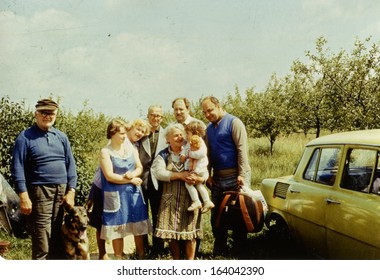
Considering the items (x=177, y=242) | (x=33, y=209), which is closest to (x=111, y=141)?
(x=33, y=209)

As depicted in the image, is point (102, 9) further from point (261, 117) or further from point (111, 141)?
point (261, 117)

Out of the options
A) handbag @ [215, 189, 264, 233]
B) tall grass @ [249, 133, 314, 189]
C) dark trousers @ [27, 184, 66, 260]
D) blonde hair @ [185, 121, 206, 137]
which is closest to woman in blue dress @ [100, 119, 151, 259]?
dark trousers @ [27, 184, 66, 260]

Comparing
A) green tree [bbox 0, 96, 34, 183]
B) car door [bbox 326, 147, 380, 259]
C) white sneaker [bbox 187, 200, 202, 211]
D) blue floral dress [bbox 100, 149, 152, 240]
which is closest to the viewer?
car door [bbox 326, 147, 380, 259]

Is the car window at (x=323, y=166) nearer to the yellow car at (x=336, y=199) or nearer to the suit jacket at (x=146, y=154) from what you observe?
the yellow car at (x=336, y=199)

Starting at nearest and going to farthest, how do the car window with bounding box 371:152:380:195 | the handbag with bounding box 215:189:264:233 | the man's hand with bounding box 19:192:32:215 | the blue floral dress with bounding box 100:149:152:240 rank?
the car window with bounding box 371:152:380:195 < the man's hand with bounding box 19:192:32:215 < the blue floral dress with bounding box 100:149:152:240 < the handbag with bounding box 215:189:264:233

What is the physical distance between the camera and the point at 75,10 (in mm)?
4633

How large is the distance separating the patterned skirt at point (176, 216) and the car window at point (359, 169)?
155 cm

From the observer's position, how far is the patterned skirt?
3789 mm

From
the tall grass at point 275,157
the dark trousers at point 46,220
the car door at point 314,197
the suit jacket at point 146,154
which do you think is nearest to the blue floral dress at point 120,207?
the suit jacket at point 146,154

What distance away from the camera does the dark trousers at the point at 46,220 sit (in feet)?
12.2

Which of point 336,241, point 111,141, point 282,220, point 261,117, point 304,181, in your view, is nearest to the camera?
point 336,241

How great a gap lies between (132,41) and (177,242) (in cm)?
270

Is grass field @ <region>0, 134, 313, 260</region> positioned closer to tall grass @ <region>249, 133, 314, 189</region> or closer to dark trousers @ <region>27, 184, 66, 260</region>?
tall grass @ <region>249, 133, 314, 189</region>

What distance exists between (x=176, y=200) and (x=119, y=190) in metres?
0.62
